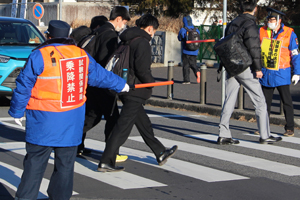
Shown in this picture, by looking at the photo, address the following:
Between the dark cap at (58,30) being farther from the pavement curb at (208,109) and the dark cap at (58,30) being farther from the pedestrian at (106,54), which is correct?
the pavement curb at (208,109)

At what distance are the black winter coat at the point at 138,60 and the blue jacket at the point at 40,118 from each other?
140 centimetres

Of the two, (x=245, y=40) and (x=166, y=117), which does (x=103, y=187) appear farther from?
(x=166, y=117)

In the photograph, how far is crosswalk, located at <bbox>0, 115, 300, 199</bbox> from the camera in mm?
5270

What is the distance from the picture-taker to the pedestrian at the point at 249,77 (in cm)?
702

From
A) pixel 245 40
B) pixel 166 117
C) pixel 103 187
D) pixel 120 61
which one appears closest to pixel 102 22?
pixel 120 61

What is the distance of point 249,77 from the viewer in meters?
7.11

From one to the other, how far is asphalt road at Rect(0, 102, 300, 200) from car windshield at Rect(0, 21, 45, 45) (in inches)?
166

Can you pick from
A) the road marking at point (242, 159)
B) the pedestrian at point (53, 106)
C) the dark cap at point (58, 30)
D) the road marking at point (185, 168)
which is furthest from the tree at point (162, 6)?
the pedestrian at point (53, 106)

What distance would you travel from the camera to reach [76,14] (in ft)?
99.6

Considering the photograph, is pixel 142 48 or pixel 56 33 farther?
pixel 142 48

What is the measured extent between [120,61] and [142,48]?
27 centimetres

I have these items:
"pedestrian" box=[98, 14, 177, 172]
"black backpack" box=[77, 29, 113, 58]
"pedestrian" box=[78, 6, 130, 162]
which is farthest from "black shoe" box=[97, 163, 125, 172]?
"black backpack" box=[77, 29, 113, 58]

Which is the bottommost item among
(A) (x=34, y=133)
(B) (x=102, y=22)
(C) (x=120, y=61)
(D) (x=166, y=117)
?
(D) (x=166, y=117)

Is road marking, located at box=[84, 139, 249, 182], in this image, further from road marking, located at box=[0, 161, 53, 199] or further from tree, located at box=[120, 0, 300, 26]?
tree, located at box=[120, 0, 300, 26]
